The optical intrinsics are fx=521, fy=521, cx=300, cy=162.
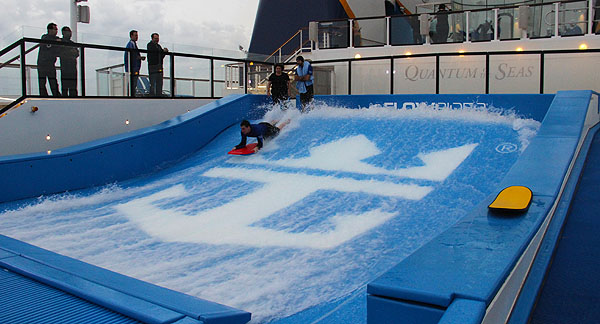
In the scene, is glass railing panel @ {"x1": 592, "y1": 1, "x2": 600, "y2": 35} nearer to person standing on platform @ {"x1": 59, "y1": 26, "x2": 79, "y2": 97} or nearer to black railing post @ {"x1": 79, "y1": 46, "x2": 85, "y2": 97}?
black railing post @ {"x1": 79, "y1": 46, "x2": 85, "y2": 97}

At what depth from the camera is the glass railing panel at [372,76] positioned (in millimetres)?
12586

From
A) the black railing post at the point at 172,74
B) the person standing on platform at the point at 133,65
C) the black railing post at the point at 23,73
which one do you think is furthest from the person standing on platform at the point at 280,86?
the black railing post at the point at 23,73

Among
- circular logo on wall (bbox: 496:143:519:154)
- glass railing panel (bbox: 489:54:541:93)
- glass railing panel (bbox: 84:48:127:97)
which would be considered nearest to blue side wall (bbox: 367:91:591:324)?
circular logo on wall (bbox: 496:143:519:154)

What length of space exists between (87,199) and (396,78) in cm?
778

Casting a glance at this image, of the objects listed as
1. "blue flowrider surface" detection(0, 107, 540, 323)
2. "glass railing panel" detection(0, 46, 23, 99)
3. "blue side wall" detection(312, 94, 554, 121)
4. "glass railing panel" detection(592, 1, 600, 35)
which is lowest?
"blue flowrider surface" detection(0, 107, 540, 323)

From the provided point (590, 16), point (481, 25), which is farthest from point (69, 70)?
point (590, 16)

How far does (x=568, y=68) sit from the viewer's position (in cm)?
1070

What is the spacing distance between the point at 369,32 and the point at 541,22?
4.95 metres

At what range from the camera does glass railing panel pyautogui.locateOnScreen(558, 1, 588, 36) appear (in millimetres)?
14023

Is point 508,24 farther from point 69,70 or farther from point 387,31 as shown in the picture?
point 69,70

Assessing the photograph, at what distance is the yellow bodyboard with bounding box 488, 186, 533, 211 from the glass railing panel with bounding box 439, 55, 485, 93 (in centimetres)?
819

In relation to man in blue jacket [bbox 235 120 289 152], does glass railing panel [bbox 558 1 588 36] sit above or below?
above

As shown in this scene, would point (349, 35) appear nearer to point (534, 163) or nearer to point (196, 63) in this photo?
point (196, 63)

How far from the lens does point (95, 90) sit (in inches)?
384
